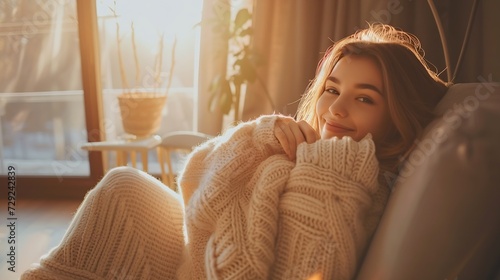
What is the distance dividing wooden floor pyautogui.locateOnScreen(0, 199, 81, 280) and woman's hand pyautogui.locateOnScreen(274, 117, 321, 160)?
1529mm

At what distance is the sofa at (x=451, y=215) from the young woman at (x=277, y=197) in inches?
3.4

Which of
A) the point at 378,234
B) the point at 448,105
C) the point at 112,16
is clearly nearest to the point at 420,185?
the point at 378,234

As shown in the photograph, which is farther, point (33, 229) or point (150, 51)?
point (150, 51)

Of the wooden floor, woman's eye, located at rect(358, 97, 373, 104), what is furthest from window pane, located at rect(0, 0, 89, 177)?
woman's eye, located at rect(358, 97, 373, 104)

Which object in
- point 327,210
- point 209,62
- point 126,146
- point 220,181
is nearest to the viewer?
point 327,210

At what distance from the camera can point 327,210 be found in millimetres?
769

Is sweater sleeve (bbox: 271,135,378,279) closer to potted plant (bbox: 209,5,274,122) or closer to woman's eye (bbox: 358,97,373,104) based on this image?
woman's eye (bbox: 358,97,373,104)

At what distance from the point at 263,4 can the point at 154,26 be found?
0.70m

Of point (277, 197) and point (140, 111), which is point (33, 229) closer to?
point (140, 111)

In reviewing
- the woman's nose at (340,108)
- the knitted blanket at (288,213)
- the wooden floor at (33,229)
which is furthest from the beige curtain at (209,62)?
the knitted blanket at (288,213)

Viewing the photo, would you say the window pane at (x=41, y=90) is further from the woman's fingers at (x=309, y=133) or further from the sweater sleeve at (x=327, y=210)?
the sweater sleeve at (x=327, y=210)

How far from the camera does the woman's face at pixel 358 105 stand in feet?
3.25

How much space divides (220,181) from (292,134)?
0.64 ft

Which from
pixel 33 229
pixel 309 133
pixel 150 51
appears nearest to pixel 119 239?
pixel 309 133
